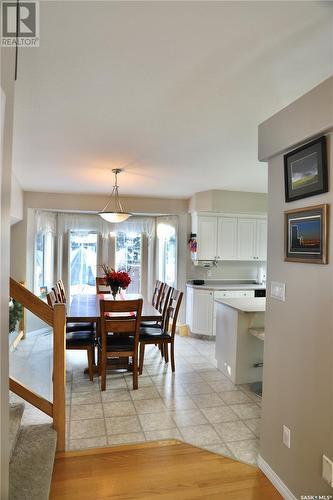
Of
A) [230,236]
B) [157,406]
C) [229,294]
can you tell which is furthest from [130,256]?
[157,406]

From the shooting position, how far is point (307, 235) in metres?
1.80

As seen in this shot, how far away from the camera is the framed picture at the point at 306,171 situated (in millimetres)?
1680

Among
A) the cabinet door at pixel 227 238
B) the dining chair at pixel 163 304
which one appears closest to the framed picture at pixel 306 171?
the dining chair at pixel 163 304

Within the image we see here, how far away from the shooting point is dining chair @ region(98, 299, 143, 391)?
320cm

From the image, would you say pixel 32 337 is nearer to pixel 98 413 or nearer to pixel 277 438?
pixel 98 413

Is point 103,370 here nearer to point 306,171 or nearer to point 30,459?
point 30,459

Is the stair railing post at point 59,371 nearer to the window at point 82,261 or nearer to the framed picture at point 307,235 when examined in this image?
the framed picture at point 307,235

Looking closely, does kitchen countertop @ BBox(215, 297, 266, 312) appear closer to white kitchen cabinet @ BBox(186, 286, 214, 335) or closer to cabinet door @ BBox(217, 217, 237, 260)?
white kitchen cabinet @ BBox(186, 286, 214, 335)

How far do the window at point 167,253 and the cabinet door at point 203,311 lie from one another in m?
0.67

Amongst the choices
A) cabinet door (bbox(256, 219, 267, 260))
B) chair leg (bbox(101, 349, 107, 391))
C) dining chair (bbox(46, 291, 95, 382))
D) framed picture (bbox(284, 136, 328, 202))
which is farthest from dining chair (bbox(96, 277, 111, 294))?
framed picture (bbox(284, 136, 328, 202))

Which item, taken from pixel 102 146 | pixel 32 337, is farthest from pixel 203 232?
pixel 32 337

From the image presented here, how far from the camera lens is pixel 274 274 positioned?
214cm

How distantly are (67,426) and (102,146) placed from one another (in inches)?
98.6

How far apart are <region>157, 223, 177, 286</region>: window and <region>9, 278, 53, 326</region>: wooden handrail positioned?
371 cm
